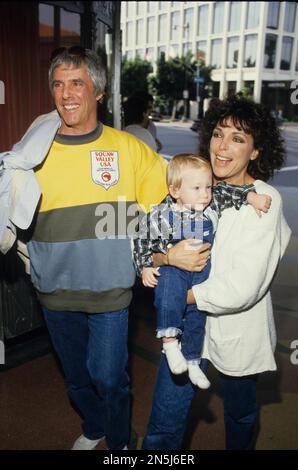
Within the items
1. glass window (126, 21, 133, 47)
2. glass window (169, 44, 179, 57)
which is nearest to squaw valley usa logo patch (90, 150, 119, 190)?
glass window (169, 44, 179, 57)

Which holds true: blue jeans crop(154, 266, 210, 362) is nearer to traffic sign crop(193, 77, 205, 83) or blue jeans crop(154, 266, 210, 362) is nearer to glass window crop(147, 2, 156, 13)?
traffic sign crop(193, 77, 205, 83)

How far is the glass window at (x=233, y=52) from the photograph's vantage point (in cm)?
4178

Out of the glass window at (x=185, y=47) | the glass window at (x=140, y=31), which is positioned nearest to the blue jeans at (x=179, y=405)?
the glass window at (x=185, y=47)

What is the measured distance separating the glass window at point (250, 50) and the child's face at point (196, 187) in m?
42.9

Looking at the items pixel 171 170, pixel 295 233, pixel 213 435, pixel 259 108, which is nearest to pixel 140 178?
pixel 171 170

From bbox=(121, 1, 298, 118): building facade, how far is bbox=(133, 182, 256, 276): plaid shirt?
38.7 meters

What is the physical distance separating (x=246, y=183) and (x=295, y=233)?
17.7 ft

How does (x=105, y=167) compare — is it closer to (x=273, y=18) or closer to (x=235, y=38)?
(x=273, y=18)

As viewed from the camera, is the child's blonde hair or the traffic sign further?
the traffic sign

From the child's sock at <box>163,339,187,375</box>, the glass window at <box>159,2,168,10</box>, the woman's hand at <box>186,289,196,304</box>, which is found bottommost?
the child's sock at <box>163,339,187,375</box>

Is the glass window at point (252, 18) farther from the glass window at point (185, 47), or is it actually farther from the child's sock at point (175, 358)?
the child's sock at point (175, 358)

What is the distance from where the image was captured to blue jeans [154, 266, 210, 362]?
1.79 m

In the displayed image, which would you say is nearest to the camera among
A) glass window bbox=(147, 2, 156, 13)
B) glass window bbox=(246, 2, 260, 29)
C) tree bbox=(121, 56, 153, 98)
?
glass window bbox=(246, 2, 260, 29)

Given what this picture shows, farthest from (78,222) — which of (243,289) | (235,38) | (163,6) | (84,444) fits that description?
(163,6)
